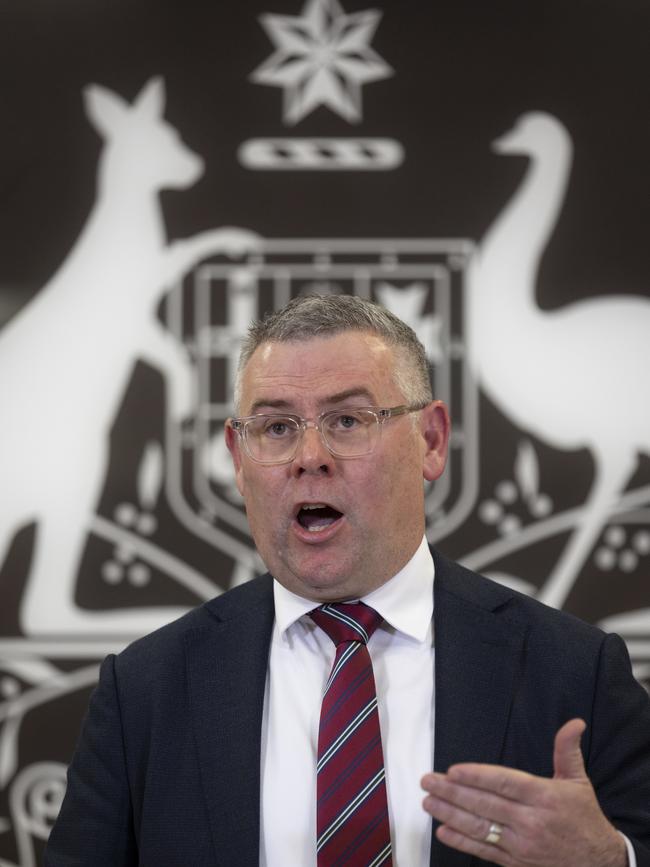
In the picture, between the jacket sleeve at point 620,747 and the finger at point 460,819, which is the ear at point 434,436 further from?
the finger at point 460,819

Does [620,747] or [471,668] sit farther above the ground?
[471,668]

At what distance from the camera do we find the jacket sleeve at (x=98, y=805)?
74.2 inches

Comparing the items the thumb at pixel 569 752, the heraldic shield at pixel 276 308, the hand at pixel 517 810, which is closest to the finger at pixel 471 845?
the hand at pixel 517 810

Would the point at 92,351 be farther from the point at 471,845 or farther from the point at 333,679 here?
the point at 471,845

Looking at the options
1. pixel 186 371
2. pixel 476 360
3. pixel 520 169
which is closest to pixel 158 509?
pixel 186 371

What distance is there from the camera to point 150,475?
3.24 metres

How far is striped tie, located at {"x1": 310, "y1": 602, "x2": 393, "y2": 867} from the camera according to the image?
177 centimetres

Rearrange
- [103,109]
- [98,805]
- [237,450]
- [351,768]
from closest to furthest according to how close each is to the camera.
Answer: [351,768]
[98,805]
[237,450]
[103,109]

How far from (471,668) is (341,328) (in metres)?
0.69

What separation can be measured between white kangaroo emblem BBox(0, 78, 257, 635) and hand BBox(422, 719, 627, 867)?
1.82 metres

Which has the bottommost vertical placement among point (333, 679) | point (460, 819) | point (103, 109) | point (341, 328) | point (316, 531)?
point (460, 819)

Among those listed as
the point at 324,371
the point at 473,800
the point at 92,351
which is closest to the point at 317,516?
the point at 324,371

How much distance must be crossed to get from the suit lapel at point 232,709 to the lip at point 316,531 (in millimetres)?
229

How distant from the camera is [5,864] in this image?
3.17 meters
